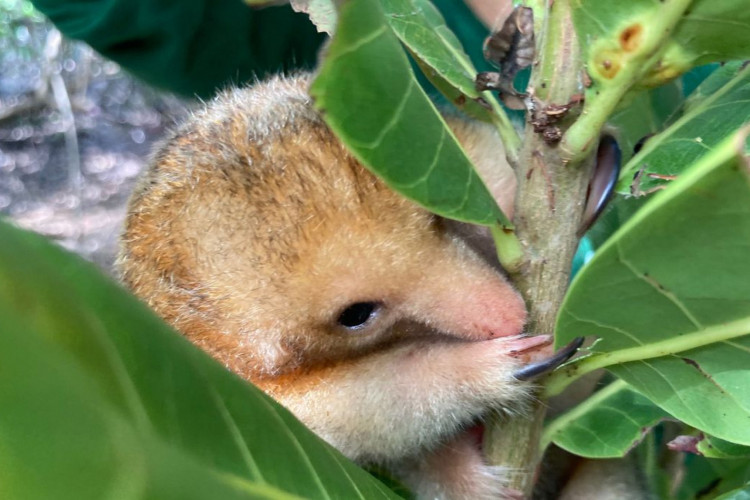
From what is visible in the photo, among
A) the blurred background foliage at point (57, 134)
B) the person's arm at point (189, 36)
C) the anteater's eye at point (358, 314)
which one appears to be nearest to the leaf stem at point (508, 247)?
the anteater's eye at point (358, 314)

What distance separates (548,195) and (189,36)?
1946mm

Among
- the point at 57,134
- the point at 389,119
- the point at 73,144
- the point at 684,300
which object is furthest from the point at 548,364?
the point at 57,134

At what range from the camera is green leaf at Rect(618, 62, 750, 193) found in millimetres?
714

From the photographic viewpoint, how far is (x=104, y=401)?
0.36 metres

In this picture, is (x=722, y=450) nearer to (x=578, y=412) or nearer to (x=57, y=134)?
(x=578, y=412)

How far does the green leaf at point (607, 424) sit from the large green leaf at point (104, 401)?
1.75ft

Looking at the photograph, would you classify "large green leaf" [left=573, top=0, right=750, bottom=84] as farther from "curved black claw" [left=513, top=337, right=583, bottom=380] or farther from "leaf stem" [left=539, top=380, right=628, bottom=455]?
"leaf stem" [left=539, top=380, right=628, bottom=455]

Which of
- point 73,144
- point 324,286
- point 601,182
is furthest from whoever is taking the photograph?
point 73,144

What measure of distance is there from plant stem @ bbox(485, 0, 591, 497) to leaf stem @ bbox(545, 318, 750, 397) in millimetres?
63

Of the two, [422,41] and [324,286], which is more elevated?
[422,41]

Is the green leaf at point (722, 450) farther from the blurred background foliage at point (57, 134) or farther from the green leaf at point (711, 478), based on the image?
the blurred background foliage at point (57, 134)

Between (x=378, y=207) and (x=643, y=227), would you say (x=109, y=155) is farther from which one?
(x=643, y=227)

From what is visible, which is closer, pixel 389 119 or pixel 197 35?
pixel 389 119

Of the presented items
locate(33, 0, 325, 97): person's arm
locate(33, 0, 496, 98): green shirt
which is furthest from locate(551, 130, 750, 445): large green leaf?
locate(33, 0, 325, 97): person's arm
